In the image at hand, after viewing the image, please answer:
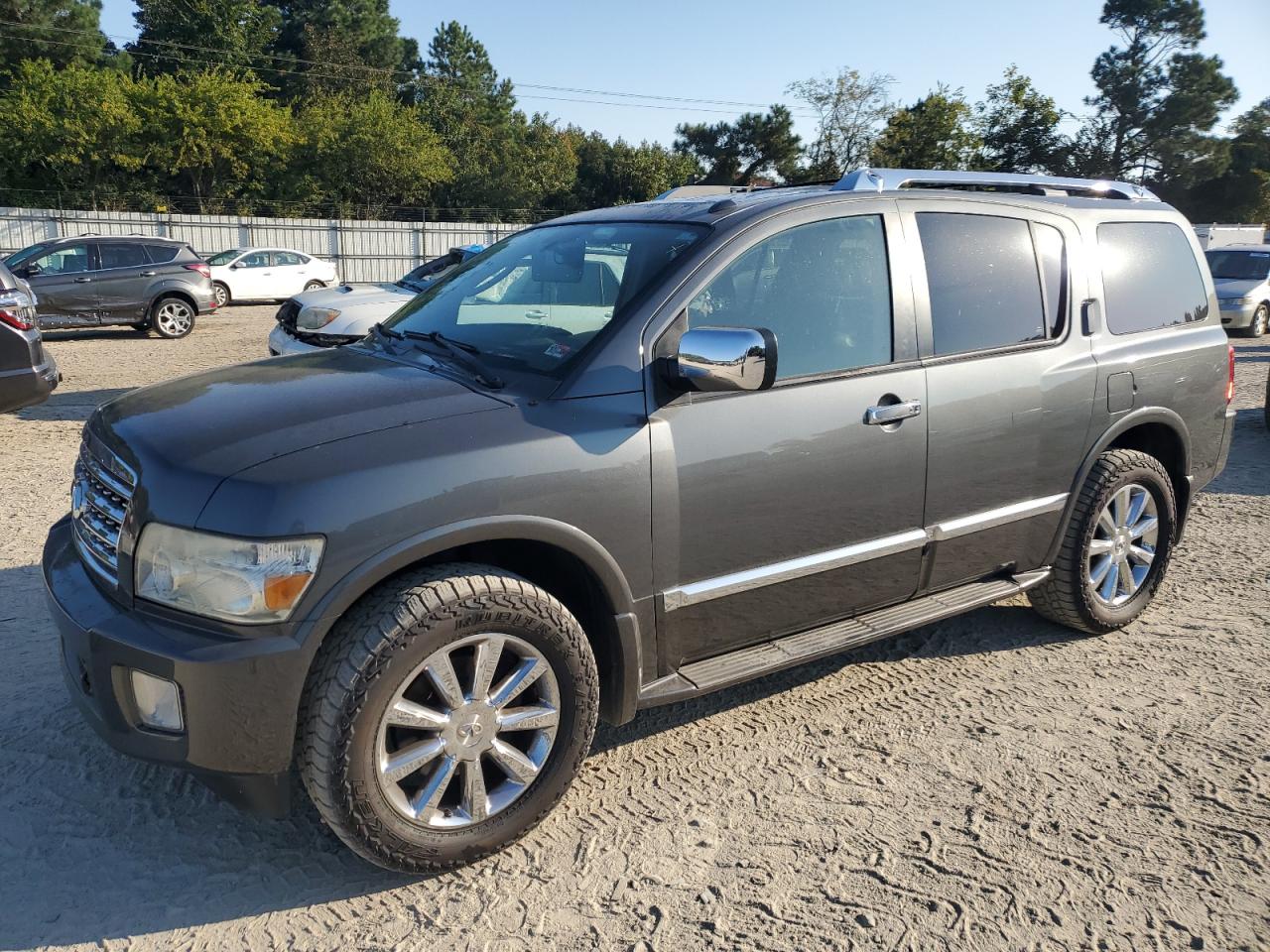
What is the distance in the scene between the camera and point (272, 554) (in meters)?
2.46

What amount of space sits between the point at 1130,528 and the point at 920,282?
68.8 inches

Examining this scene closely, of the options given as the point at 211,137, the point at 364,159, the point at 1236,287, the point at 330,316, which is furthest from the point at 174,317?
the point at 364,159

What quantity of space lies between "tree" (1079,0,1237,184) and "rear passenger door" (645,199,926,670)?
63796 millimetres

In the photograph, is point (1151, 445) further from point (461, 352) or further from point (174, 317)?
point (174, 317)

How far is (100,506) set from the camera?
9.54 feet

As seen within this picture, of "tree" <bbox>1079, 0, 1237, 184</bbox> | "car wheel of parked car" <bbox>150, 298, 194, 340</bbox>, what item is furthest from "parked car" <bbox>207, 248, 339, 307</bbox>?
"tree" <bbox>1079, 0, 1237, 184</bbox>

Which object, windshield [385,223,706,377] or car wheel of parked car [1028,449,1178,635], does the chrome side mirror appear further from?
car wheel of parked car [1028,449,1178,635]

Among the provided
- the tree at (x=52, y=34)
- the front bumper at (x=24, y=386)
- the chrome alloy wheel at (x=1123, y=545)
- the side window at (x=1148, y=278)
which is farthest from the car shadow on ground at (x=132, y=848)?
the tree at (x=52, y=34)

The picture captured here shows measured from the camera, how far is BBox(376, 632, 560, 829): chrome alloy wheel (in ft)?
8.83

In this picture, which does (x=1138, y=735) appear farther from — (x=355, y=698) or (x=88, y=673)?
(x=88, y=673)

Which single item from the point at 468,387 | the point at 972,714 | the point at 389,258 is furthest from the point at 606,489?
the point at 389,258

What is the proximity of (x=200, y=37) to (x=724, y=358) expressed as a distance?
194 feet

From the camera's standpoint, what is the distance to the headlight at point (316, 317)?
9.09m

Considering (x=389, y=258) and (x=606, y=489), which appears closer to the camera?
(x=606, y=489)
